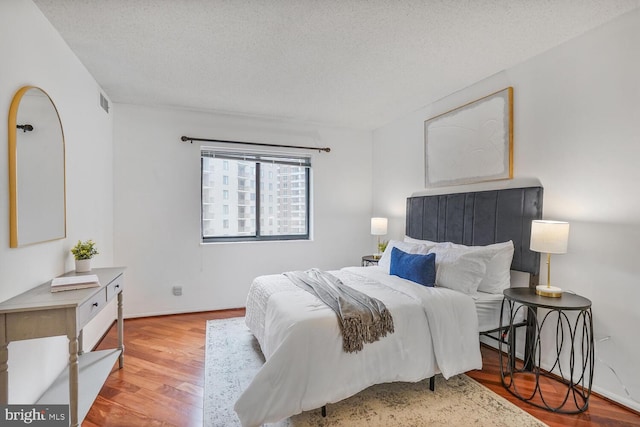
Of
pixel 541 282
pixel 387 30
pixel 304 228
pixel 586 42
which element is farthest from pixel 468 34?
pixel 304 228

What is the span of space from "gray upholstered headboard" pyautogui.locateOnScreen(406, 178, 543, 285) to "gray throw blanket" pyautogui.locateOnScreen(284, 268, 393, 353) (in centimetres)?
140

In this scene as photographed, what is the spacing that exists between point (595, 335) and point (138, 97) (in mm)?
4799

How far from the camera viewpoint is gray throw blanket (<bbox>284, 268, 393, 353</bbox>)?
1.99 m

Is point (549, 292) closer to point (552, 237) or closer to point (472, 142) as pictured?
point (552, 237)

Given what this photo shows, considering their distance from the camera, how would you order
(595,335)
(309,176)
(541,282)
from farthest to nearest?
(309,176), (541,282), (595,335)

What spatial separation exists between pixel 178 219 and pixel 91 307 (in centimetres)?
222

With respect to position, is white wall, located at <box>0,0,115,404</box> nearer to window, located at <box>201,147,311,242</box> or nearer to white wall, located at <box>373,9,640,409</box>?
window, located at <box>201,147,311,242</box>

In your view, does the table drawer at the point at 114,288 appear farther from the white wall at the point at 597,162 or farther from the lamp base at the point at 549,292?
the white wall at the point at 597,162

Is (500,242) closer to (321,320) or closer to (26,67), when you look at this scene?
(321,320)

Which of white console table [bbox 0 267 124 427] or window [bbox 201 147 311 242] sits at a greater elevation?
window [bbox 201 147 311 242]

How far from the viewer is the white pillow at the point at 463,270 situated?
2609 mm

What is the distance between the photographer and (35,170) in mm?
1979

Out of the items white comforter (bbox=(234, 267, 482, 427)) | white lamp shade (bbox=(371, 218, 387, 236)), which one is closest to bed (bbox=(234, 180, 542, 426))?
white comforter (bbox=(234, 267, 482, 427))

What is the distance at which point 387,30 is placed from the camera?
2238mm
